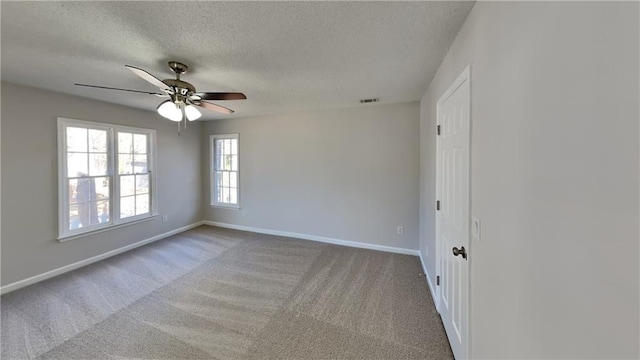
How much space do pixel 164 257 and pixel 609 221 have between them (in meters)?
4.51

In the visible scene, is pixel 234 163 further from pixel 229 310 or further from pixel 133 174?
pixel 229 310

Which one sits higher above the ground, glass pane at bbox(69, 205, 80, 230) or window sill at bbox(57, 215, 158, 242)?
glass pane at bbox(69, 205, 80, 230)

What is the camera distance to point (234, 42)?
182 centimetres

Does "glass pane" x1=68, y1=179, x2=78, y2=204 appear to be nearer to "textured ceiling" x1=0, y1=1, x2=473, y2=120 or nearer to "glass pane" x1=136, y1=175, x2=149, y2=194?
"glass pane" x1=136, y1=175, x2=149, y2=194

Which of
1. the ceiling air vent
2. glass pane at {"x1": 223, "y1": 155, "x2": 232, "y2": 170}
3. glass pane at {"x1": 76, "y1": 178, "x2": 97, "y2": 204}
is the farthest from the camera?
glass pane at {"x1": 223, "y1": 155, "x2": 232, "y2": 170}

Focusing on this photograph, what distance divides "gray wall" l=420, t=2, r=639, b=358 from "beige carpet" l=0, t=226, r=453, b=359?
1089 millimetres

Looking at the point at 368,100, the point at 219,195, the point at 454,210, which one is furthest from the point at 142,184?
the point at 454,210

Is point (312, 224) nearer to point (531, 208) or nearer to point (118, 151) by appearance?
point (118, 151)

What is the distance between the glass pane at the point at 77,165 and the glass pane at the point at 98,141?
6.5 inches

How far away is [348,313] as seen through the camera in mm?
2355

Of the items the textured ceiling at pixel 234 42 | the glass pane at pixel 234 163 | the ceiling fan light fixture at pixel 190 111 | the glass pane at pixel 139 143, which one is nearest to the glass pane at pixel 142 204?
the glass pane at pixel 139 143

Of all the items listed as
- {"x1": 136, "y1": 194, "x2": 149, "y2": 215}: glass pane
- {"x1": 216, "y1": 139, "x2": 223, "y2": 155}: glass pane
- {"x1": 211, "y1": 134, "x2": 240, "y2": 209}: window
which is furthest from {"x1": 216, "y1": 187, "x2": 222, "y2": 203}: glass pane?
{"x1": 136, "y1": 194, "x2": 149, "y2": 215}: glass pane

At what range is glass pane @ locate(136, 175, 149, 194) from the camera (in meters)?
4.20

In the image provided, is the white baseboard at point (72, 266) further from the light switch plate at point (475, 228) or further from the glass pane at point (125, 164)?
the light switch plate at point (475, 228)
